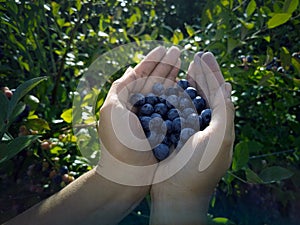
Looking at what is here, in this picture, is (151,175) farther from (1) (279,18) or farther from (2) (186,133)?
(1) (279,18)

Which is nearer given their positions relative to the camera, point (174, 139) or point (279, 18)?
point (174, 139)

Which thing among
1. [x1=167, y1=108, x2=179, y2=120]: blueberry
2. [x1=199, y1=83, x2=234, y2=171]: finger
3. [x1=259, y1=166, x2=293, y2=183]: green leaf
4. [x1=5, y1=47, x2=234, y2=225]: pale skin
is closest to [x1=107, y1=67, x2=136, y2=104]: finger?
[x1=5, y1=47, x2=234, y2=225]: pale skin

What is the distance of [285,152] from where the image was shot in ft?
5.96

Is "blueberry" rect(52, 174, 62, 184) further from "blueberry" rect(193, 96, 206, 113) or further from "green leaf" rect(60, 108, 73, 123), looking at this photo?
"blueberry" rect(193, 96, 206, 113)

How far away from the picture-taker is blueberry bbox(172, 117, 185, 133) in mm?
1185

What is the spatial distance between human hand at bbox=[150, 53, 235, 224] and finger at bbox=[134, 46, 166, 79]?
0.22m

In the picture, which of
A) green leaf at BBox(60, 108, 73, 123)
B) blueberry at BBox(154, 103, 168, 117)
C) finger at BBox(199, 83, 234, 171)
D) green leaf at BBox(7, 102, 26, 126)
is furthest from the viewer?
green leaf at BBox(60, 108, 73, 123)

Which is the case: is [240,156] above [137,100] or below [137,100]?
below

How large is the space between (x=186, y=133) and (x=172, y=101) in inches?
4.7

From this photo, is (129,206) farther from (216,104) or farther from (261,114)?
(261,114)

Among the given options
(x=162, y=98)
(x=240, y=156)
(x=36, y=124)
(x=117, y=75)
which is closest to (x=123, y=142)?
(x=162, y=98)

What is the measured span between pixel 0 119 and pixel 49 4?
0.75 metres

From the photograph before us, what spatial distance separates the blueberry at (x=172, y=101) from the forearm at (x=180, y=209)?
23 centimetres

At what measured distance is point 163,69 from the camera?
1299 mm
